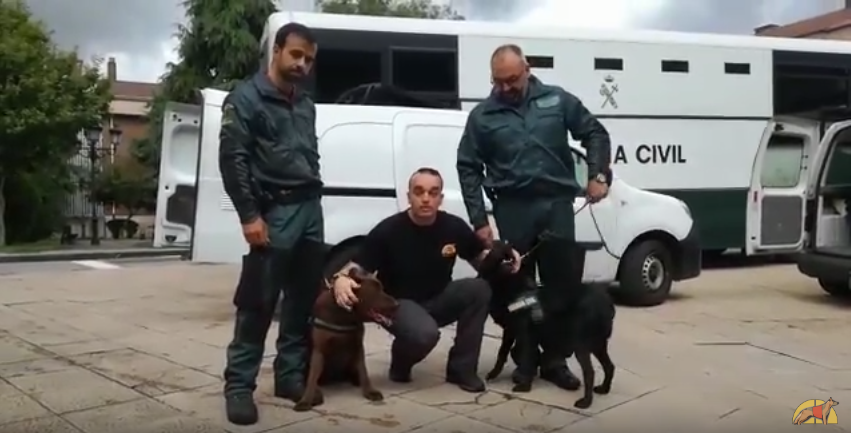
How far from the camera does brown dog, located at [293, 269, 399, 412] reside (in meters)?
4.40

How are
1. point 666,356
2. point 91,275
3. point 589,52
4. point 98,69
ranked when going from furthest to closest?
1. point 98,69
2. point 91,275
3. point 589,52
4. point 666,356

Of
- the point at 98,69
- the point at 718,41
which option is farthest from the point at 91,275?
the point at 98,69

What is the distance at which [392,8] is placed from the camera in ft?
110

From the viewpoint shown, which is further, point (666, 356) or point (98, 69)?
point (98, 69)

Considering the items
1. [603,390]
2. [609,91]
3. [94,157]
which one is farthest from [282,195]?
[94,157]

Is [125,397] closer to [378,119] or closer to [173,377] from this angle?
[173,377]

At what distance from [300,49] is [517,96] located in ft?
4.08

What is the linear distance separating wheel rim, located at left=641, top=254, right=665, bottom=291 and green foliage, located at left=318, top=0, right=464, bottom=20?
76.2 feet

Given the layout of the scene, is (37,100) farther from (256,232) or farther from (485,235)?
(256,232)

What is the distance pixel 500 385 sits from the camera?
5.04 metres

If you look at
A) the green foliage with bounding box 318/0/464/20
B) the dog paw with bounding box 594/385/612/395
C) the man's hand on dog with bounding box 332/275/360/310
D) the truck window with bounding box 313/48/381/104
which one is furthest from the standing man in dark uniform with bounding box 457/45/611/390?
the green foliage with bounding box 318/0/464/20

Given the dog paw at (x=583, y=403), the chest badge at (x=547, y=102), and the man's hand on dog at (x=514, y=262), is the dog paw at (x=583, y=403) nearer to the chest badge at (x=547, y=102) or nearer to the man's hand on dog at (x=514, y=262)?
the man's hand on dog at (x=514, y=262)

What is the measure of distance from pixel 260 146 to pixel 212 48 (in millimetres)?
21642

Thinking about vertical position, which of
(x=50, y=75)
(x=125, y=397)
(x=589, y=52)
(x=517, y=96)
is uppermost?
(x=50, y=75)
